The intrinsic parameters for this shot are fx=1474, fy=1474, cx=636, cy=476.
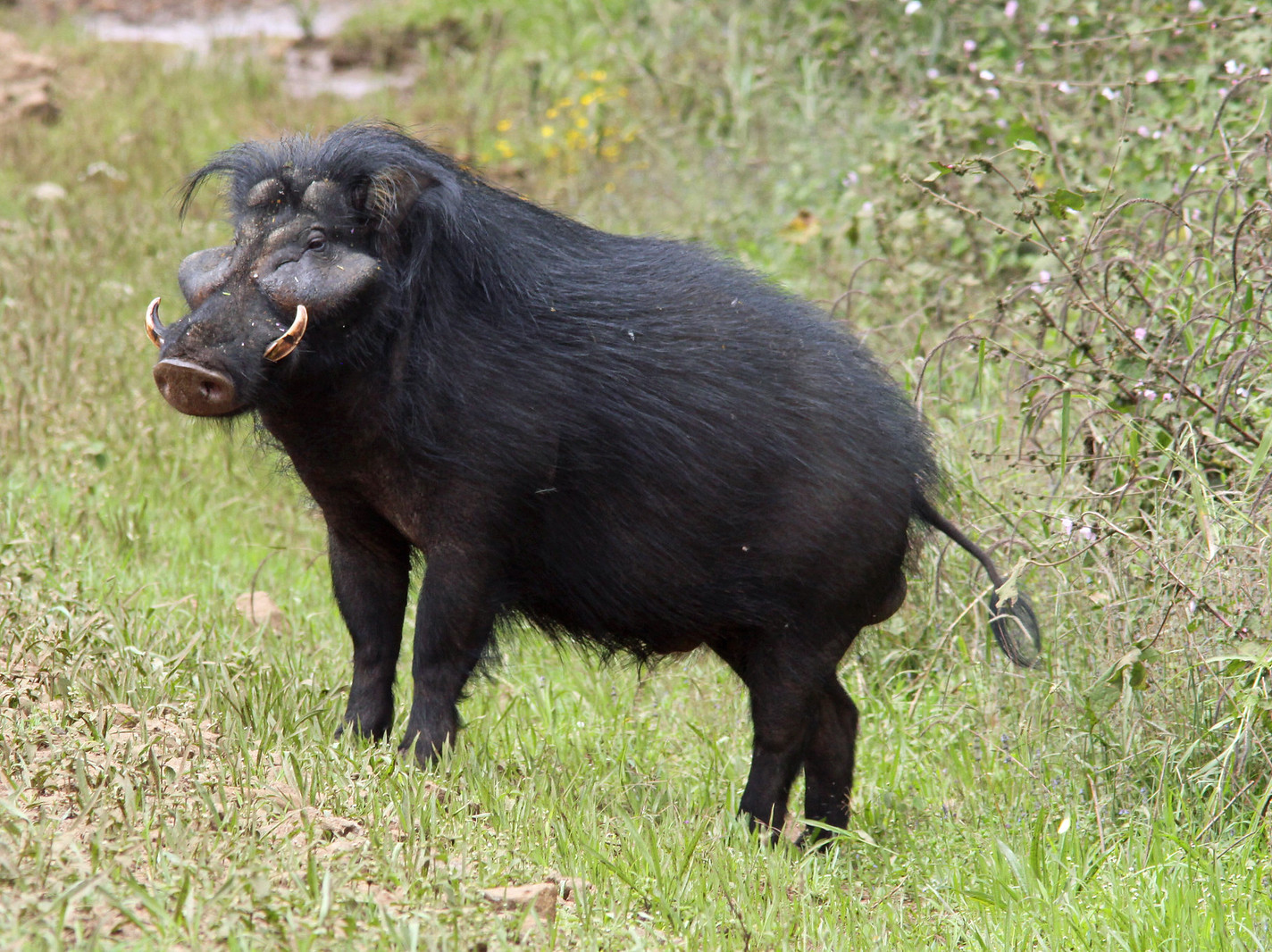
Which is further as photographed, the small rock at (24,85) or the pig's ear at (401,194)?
the small rock at (24,85)

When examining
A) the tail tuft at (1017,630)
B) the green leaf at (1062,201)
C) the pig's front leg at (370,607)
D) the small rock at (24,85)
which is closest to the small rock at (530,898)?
the pig's front leg at (370,607)

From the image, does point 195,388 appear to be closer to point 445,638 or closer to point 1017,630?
point 445,638

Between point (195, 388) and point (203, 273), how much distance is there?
42 centimetres

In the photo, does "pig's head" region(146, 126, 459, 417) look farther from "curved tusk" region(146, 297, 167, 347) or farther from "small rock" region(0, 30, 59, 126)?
"small rock" region(0, 30, 59, 126)

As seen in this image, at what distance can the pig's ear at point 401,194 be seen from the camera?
11.6 feet

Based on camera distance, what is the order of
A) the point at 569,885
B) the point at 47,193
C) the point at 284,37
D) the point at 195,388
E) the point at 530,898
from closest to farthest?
the point at 530,898
the point at 569,885
the point at 195,388
the point at 47,193
the point at 284,37

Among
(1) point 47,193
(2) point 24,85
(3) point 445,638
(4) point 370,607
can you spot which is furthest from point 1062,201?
(2) point 24,85

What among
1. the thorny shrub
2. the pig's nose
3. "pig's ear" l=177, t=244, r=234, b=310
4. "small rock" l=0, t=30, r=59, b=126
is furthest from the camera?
"small rock" l=0, t=30, r=59, b=126

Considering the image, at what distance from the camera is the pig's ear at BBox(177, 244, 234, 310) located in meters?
3.48

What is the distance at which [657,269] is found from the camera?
3.95 m

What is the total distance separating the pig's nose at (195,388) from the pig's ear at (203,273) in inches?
11.9

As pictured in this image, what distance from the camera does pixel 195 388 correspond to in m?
3.24

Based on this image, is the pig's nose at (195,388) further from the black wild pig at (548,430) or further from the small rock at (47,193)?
the small rock at (47,193)

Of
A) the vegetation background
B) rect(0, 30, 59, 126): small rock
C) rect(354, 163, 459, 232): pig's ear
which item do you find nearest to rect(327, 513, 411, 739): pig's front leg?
the vegetation background
